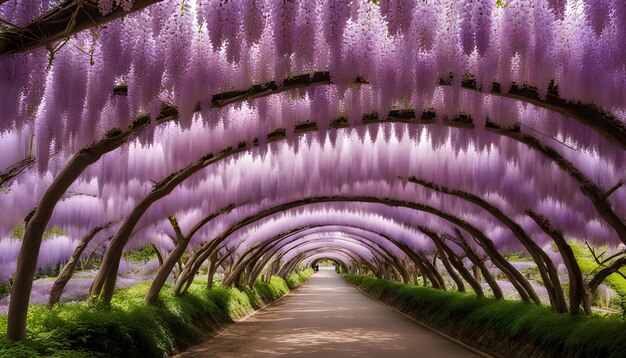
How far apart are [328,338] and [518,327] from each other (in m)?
4.31

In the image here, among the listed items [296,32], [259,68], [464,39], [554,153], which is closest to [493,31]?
[464,39]

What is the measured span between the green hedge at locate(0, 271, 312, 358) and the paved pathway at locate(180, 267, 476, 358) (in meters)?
0.57

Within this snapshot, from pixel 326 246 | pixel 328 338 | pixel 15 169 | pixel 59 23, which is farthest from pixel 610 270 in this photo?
pixel 326 246

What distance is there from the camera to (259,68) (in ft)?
18.2

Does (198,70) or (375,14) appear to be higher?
(375,14)

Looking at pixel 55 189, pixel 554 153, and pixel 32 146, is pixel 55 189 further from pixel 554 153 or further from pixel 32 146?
pixel 554 153

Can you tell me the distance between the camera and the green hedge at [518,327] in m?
7.28

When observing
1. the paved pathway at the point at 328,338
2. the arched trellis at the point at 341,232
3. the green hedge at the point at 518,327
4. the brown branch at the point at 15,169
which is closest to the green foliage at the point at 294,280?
the arched trellis at the point at 341,232

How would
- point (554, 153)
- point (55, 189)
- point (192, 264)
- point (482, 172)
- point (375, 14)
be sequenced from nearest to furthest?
point (375, 14)
point (55, 189)
point (554, 153)
point (482, 172)
point (192, 264)

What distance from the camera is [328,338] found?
42.1ft

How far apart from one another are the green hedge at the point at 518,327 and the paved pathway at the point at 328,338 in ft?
1.74

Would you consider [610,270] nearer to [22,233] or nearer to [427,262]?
[427,262]

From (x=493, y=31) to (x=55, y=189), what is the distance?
4.49 m

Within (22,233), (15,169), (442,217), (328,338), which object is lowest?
(328,338)
